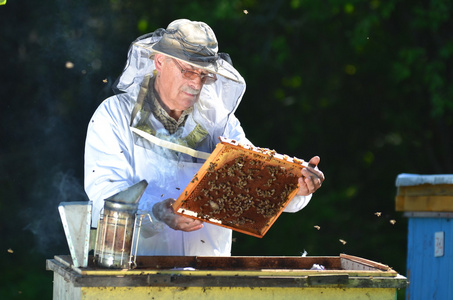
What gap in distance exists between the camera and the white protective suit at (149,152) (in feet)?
→ 9.58

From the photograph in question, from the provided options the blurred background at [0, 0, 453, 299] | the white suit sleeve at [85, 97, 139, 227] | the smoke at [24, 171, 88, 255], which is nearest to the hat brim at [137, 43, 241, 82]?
the white suit sleeve at [85, 97, 139, 227]

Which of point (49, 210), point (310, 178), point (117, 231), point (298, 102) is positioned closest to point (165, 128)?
point (310, 178)

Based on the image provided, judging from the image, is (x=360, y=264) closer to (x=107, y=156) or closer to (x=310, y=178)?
(x=310, y=178)

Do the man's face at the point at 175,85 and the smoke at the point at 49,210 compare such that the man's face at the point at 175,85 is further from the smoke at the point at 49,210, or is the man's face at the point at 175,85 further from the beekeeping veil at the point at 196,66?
the smoke at the point at 49,210

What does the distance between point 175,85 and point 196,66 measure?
0.45 ft

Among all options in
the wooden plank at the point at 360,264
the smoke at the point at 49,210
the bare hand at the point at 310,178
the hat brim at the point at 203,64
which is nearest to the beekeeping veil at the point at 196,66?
the hat brim at the point at 203,64

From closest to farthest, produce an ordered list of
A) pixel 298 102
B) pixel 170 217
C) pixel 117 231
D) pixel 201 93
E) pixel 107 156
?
pixel 117 231
pixel 170 217
pixel 107 156
pixel 201 93
pixel 298 102

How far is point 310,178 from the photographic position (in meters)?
2.93

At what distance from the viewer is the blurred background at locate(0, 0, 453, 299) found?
22.4ft

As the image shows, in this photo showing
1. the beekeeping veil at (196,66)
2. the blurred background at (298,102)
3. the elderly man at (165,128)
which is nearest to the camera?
the elderly man at (165,128)

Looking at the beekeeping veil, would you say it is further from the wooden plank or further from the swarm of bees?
the wooden plank

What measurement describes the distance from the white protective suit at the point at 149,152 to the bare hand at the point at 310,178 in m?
0.20

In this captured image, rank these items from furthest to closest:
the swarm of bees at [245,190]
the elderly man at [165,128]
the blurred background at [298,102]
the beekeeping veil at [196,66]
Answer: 1. the blurred background at [298,102]
2. the beekeeping veil at [196,66]
3. the elderly man at [165,128]
4. the swarm of bees at [245,190]

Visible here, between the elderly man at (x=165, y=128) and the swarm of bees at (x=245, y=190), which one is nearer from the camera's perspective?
the swarm of bees at (x=245, y=190)
